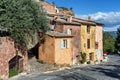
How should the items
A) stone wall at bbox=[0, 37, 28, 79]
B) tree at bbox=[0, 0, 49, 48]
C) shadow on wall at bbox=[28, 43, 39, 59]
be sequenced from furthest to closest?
shadow on wall at bbox=[28, 43, 39, 59], tree at bbox=[0, 0, 49, 48], stone wall at bbox=[0, 37, 28, 79]

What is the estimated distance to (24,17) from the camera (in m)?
37.6

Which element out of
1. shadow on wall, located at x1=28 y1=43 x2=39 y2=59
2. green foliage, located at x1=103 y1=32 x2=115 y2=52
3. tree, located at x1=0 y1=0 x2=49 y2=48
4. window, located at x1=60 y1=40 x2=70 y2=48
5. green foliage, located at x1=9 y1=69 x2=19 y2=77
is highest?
tree, located at x1=0 y1=0 x2=49 y2=48

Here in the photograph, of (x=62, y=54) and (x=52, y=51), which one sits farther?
(x=62, y=54)

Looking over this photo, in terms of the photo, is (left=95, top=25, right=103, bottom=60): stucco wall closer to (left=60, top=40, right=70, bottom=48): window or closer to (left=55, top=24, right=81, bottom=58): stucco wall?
(left=55, top=24, right=81, bottom=58): stucco wall

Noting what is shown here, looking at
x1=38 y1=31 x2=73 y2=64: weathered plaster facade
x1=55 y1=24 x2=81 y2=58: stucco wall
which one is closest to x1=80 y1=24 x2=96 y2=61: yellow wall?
x1=55 y1=24 x2=81 y2=58: stucco wall

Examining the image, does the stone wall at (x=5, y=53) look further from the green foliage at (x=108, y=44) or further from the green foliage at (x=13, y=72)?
the green foliage at (x=108, y=44)

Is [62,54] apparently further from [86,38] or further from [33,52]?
[86,38]

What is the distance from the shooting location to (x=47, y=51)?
5003cm

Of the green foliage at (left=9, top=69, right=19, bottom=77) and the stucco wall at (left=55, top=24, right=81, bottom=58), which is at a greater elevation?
the stucco wall at (left=55, top=24, right=81, bottom=58)

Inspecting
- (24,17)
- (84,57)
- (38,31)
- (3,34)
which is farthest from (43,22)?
(84,57)

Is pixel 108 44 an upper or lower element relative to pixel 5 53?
lower

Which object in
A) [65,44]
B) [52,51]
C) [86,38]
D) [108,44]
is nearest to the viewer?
[52,51]

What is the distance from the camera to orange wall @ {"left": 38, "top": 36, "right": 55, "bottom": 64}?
49531 mm

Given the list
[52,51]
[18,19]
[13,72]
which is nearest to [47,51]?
[52,51]
